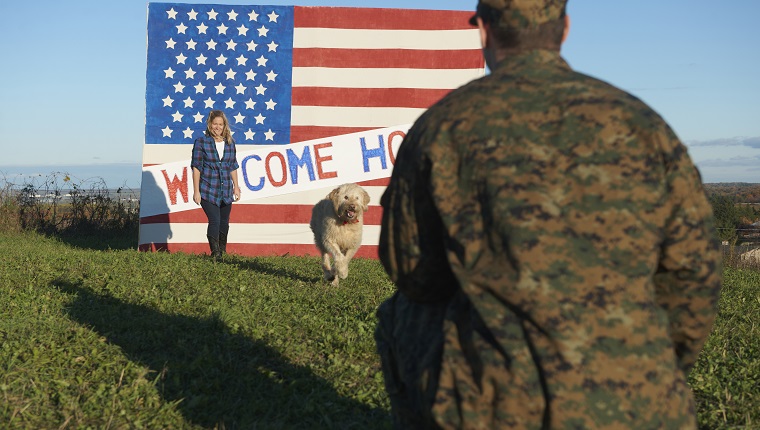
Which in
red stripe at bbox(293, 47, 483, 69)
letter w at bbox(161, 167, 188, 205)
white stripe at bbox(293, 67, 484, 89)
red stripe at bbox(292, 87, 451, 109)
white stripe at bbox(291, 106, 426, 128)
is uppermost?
red stripe at bbox(293, 47, 483, 69)

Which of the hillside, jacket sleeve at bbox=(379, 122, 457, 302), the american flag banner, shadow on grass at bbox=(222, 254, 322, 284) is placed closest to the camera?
jacket sleeve at bbox=(379, 122, 457, 302)

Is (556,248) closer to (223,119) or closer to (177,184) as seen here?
(223,119)

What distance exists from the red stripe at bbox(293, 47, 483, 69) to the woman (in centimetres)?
274

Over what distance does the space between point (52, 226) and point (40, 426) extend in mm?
12792

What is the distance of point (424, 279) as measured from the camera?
231 centimetres

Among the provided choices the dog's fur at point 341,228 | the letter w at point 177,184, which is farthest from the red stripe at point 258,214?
the dog's fur at point 341,228

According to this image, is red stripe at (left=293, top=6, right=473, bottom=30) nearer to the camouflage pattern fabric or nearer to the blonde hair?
the blonde hair

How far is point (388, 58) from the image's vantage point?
500 inches

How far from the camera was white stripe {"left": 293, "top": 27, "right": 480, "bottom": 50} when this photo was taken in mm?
12625

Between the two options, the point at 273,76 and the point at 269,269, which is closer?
the point at 269,269

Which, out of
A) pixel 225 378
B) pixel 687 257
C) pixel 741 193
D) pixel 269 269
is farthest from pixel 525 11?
pixel 741 193

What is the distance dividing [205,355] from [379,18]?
28.6 feet

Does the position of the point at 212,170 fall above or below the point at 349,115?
below

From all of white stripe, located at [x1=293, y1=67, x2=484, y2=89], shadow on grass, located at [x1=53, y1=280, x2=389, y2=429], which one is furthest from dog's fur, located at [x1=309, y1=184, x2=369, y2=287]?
white stripe, located at [x1=293, y1=67, x2=484, y2=89]
